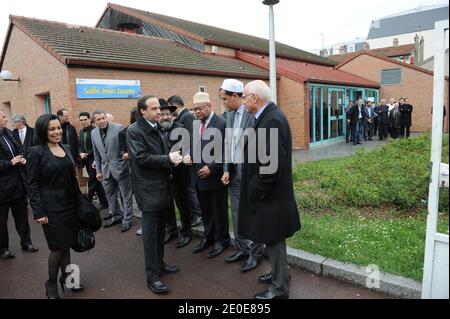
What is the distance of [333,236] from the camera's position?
432cm

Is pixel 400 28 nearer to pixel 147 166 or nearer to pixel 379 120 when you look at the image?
pixel 379 120

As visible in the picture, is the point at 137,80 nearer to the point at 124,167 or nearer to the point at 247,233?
the point at 124,167

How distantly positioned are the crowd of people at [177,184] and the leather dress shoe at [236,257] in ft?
0.04

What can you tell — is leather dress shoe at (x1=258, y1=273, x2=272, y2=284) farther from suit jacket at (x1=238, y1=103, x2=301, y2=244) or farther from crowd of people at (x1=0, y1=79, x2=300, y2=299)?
suit jacket at (x1=238, y1=103, x2=301, y2=244)

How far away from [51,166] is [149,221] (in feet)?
3.67

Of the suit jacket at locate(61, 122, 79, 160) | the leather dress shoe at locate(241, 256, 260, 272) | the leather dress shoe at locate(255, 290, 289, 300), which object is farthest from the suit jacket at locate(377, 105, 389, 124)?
the leather dress shoe at locate(255, 290, 289, 300)

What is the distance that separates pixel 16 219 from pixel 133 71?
5.80m

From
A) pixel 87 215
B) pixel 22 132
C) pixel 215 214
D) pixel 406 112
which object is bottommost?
pixel 215 214

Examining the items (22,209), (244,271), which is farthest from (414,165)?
(22,209)

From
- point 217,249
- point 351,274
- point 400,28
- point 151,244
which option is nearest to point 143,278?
point 151,244

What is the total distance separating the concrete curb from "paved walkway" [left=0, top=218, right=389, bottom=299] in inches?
2.8

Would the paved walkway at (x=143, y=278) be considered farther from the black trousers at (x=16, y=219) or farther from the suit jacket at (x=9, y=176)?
the suit jacket at (x=9, y=176)

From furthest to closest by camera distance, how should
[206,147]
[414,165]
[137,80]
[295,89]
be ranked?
[295,89] < [137,80] < [414,165] < [206,147]

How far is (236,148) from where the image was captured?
13.0 feet
